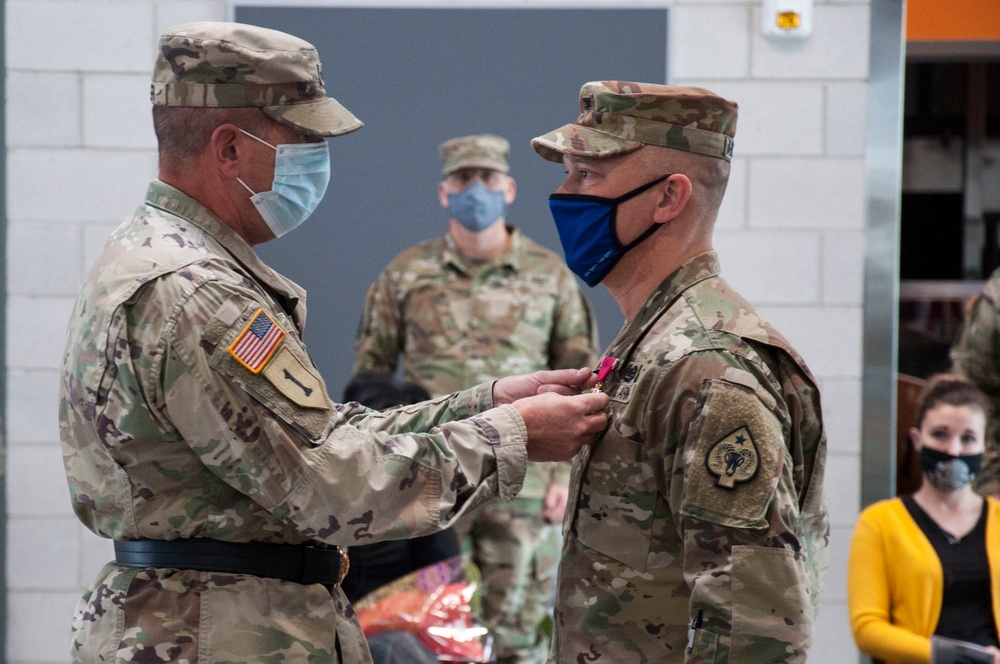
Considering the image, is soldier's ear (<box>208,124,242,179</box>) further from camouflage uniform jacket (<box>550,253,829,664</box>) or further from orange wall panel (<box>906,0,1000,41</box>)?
orange wall panel (<box>906,0,1000,41</box>)

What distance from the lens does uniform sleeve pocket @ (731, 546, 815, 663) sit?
4.51ft

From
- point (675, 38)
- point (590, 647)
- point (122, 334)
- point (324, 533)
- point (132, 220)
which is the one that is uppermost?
point (675, 38)

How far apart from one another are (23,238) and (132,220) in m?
2.60

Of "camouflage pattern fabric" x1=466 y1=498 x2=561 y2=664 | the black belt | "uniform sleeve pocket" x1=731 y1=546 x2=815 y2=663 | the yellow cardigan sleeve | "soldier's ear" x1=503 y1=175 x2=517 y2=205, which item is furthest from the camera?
"soldier's ear" x1=503 y1=175 x2=517 y2=205

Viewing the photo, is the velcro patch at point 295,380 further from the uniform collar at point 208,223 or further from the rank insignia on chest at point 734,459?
the rank insignia on chest at point 734,459

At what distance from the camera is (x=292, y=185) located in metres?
1.65

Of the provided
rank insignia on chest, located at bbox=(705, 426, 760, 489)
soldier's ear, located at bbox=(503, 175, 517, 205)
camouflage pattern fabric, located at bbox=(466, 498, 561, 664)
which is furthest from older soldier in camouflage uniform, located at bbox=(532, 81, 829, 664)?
soldier's ear, located at bbox=(503, 175, 517, 205)

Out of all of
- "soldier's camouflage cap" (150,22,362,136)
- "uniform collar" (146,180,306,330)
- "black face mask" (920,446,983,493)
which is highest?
"soldier's camouflage cap" (150,22,362,136)

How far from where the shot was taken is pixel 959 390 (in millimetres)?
3043

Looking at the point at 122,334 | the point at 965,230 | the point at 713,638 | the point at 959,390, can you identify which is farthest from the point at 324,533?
→ the point at 965,230

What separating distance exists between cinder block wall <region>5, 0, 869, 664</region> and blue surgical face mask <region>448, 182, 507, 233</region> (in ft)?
2.63

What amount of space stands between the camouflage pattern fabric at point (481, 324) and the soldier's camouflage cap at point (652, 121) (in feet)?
6.79

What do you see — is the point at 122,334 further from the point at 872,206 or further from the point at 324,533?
the point at 872,206

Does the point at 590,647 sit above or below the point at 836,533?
above
